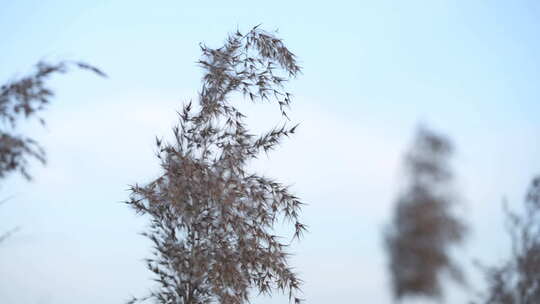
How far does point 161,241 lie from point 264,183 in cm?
178

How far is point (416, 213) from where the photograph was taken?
1159 cm

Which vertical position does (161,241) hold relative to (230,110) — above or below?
below

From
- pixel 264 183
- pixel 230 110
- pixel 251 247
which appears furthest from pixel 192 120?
pixel 251 247

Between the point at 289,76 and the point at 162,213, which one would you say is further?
the point at 289,76

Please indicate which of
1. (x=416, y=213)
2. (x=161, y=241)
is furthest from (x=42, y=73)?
(x=416, y=213)

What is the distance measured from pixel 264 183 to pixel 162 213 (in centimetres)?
161

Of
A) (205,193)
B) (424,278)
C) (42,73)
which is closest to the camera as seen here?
(42,73)

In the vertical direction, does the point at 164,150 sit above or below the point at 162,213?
above

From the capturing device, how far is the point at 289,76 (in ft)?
37.3

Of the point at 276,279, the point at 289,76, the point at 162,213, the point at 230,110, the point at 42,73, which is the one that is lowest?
the point at 276,279

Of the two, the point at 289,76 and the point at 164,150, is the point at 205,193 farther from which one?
the point at 289,76

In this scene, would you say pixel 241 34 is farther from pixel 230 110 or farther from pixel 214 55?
pixel 230 110

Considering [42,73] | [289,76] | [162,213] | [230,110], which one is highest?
[289,76]

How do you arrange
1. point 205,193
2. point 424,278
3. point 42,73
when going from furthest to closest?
point 424,278 → point 205,193 → point 42,73
